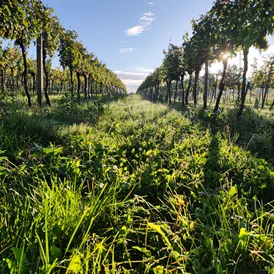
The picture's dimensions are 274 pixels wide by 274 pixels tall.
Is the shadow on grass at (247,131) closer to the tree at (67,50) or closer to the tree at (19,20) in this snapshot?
the tree at (19,20)

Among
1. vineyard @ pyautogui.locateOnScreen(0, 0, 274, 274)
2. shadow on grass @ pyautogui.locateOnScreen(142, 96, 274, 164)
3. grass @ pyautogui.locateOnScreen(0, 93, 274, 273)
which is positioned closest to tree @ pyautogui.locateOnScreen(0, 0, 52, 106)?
vineyard @ pyautogui.locateOnScreen(0, 0, 274, 274)

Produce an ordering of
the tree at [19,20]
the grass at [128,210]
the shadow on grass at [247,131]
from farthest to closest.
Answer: the shadow on grass at [247,131]
the tree at [19,20]
the grass at [128,210]

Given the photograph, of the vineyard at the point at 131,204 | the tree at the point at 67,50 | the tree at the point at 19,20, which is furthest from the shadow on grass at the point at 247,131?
the tree at the point at 67,50

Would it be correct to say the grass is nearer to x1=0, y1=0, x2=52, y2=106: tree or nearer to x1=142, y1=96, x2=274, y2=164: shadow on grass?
x1=142, y1=96, x2=274, y2=164: shadow on grass

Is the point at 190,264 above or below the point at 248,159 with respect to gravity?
below

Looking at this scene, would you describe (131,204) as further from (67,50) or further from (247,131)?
(67,50)

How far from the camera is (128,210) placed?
82.2 inches

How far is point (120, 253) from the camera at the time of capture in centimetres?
174

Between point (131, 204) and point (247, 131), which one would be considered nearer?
point (131, 204)

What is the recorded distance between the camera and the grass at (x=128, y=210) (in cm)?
148

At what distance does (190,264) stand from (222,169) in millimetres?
2149

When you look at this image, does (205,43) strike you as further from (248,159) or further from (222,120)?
(248,159)

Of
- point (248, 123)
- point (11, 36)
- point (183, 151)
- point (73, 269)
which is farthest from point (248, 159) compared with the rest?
point (11, 36)

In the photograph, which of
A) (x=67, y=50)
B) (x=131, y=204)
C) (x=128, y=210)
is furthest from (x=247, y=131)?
(x=67, y=50)
